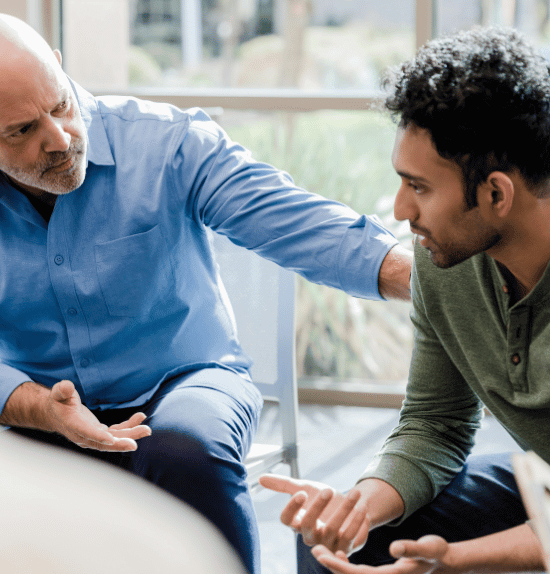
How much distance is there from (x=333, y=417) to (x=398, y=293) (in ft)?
4.92

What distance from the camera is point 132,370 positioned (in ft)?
4.90

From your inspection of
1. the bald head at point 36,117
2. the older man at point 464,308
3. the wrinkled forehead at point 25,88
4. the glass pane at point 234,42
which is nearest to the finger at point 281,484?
the older man at point 464,308

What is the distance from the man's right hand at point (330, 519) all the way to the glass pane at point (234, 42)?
6.69 ft

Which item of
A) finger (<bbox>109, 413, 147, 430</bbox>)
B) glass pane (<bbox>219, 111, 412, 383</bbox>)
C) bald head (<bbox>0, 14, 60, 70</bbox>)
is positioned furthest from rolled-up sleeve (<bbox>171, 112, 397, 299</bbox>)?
glass pane (<bbox>219, 111, 412, 383</bbox>)

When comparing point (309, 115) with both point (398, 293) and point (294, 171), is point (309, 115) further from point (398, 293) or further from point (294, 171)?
point (398, 293)

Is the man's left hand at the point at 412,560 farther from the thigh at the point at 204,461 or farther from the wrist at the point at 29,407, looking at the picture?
the wrist at the point at 29,407

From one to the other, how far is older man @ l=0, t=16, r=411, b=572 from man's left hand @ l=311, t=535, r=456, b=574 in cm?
43

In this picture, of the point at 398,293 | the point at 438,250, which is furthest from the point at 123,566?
the point at 398,293

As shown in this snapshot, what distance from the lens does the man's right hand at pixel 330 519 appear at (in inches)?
40.6

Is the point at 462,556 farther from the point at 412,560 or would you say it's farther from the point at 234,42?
the point at 234,42

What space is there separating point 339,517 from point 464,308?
1.23 ft

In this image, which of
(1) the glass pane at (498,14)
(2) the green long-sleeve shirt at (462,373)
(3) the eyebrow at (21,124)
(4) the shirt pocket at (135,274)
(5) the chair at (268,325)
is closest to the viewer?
(2) the green long-sleeve shirt at (462,373)

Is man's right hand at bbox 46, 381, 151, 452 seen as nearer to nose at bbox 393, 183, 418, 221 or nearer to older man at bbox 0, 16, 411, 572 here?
older man at bbox 0, 16, 411, 572

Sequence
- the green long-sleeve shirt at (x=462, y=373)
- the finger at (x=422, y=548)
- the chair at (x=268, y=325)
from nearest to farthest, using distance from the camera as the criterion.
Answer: the finger at (x=422, y=548) → the green long-sleeve shirt at (x=462, y=373) → the chair at (x=268, y=325)
